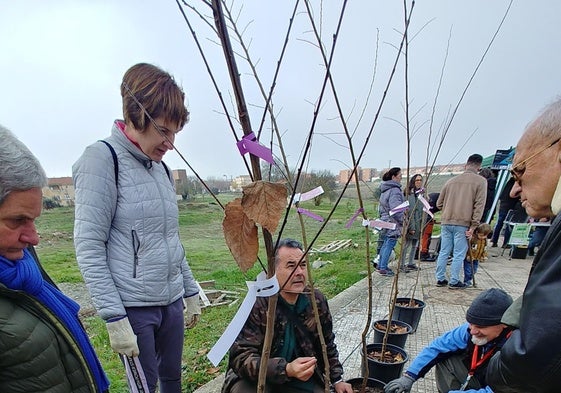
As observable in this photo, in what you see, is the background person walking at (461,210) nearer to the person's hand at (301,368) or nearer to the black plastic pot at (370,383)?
the black plastic pot at (370,383)

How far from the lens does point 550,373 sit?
0.85 metres

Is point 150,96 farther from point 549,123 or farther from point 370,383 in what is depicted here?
point 370,383

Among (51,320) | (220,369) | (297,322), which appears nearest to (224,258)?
(220,369)

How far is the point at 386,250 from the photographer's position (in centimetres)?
545

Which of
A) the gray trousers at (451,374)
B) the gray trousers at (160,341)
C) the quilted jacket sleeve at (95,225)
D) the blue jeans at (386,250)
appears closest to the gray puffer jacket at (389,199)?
the blue jeans at (386,250)

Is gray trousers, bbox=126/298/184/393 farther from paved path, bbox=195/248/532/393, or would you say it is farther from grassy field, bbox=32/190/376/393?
paved path, bbox=195/248/532/393

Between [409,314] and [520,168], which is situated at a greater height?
[520,168]

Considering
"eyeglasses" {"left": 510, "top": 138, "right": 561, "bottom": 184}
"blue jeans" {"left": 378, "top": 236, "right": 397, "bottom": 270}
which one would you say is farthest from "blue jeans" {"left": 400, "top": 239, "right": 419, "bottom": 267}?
"eyeglasses" {"left": 510, "top": 138, "right": 561, "bottom": 184}

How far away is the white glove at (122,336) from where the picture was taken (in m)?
1.34

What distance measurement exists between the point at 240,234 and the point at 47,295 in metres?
0.77

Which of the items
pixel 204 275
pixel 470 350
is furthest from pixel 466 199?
pixel 204 275

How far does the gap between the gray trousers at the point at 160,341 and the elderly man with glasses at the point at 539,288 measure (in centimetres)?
135

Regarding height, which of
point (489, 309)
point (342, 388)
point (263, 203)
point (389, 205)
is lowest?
point (342, 388)

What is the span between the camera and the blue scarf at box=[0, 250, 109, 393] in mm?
901
